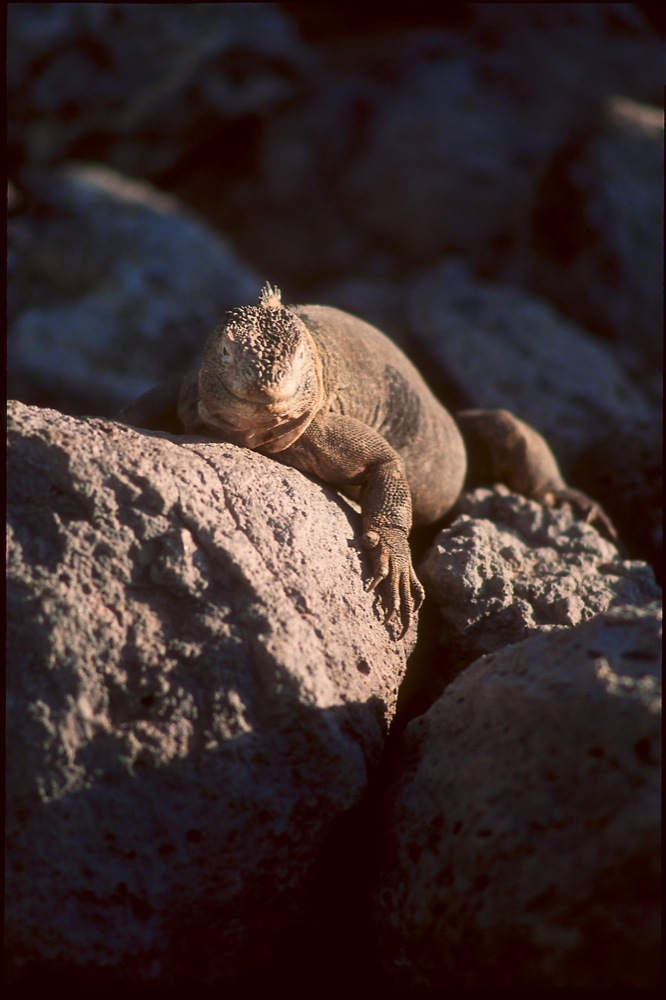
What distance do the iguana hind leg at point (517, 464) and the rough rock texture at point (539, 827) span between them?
8.99 feet

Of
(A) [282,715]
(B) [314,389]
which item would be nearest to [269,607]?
(A) [282,715]

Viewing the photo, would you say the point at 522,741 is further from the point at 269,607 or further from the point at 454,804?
the point at 269,607

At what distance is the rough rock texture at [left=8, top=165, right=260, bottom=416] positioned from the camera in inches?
325

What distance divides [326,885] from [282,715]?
29.8 inches

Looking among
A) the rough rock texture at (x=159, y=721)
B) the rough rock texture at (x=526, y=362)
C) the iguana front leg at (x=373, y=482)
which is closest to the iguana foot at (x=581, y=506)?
the rough rock texture at (x=526, y=362)

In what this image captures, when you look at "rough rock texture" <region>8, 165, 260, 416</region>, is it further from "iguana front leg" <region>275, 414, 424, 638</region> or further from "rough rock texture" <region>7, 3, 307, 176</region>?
"iguana front leg" <region>275, 414, 424, 638</region>

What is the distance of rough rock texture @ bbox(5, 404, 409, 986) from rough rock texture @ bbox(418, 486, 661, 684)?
38.9 inches

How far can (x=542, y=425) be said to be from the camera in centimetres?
778

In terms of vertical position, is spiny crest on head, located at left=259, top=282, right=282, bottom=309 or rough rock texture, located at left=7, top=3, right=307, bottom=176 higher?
spiny crest on head, located at left=259, top=282, right=282, bottom=309

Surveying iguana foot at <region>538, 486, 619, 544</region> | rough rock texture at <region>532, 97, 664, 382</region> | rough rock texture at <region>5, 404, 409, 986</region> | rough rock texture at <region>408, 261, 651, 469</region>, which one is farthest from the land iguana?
rough rock texture at <region>532, 97, 664, 382</region>

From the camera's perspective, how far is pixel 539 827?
9.16ft

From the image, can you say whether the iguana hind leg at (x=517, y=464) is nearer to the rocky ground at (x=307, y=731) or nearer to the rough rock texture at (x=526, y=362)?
the rocky ground at (x=307, y=731)

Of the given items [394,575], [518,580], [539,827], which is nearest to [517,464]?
[518,580]

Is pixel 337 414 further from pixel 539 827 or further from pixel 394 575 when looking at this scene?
pixel 539 827
